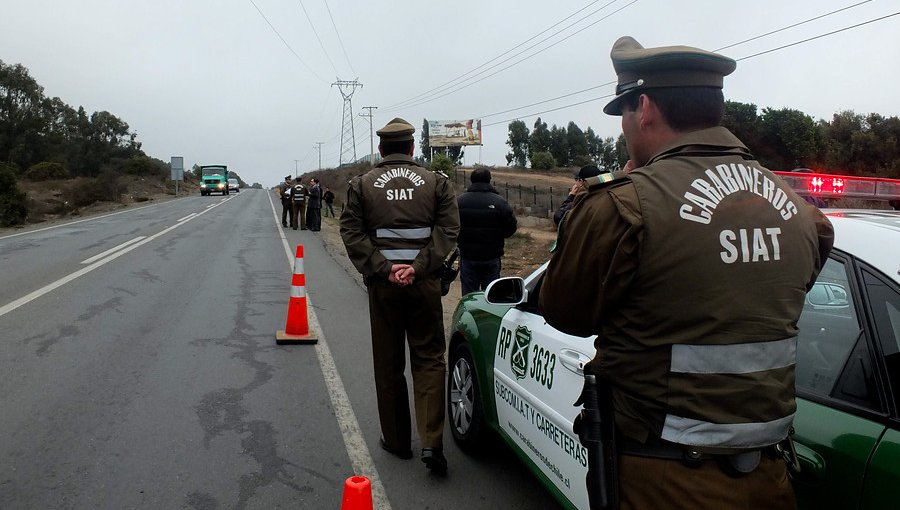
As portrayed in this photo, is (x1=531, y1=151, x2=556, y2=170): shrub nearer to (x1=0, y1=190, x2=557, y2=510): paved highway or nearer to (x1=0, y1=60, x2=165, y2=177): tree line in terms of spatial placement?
(x1=0, y1=60, x2=165, y2=177): tree line

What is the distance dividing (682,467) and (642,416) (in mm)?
155

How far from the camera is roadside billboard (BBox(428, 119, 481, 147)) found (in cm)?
8294

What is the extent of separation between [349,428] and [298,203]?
18.8 m

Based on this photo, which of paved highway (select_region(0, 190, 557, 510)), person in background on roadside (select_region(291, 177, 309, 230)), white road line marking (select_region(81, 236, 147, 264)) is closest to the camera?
paved highway (select_region(0, 190, 557, 510))

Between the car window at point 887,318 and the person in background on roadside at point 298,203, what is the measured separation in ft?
70.3

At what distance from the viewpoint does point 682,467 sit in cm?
161

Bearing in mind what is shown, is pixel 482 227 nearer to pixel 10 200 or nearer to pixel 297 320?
pixel 297 320

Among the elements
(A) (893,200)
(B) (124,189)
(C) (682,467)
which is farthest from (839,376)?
(B) (124,189)

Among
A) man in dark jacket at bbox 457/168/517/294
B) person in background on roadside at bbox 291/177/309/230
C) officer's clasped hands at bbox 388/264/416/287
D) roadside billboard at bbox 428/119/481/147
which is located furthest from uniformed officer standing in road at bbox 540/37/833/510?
roadside billboard at bbox 428/119/481/147

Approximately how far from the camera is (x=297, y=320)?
697 centimetres

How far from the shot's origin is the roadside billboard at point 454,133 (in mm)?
82938

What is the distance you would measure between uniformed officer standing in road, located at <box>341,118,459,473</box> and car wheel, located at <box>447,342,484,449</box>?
22cm

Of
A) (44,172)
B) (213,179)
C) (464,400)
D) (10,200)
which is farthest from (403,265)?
(44,172)

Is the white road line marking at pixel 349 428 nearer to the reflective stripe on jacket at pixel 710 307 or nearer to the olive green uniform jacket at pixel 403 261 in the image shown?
the olive green uniform jacket at pixel 403 261
